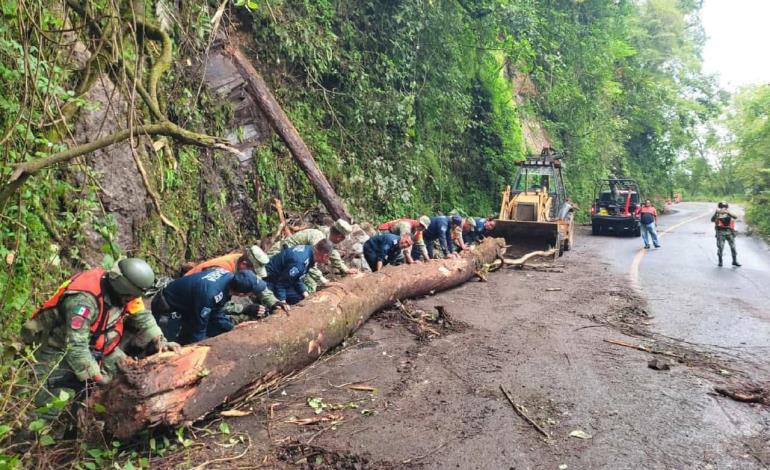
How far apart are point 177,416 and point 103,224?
3275 mm

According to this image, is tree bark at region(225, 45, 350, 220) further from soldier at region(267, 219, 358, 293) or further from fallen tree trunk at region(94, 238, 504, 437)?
fallen tree trunk at region(94, 238, 504, 437)

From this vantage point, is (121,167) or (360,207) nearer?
(121,167)

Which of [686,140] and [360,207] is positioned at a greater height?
[686,140]

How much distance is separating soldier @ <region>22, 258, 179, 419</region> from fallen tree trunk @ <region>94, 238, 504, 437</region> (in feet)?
0.88

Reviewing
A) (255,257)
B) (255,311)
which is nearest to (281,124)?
(255,257)

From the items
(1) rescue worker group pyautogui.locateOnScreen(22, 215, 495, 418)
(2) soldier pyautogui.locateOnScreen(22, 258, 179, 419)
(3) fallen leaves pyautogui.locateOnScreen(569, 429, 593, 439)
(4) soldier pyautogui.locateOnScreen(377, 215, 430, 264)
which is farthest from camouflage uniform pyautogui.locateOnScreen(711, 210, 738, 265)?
(2) soldier pyautogui.locateOnScreen(22, 258, 179, 419)

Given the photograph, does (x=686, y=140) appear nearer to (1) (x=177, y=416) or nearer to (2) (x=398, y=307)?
(2) (x=398, y=307)

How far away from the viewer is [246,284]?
4.97 metres

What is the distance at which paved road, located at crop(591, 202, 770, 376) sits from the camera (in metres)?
6.09

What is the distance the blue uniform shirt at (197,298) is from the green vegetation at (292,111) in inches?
42.4

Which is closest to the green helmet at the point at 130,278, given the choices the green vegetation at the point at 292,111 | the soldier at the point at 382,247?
the green vegetation at the point at 292,111

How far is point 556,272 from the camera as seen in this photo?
419 inches

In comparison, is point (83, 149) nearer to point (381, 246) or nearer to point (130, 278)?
point (130, 278)

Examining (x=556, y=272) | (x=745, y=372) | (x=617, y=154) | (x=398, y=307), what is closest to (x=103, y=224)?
(x=398, y=307)
